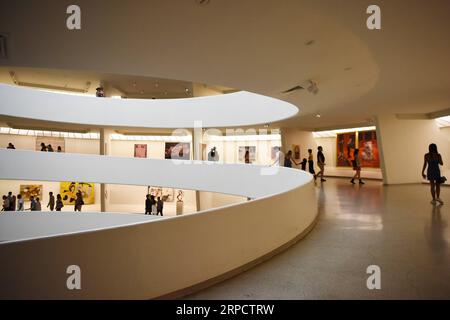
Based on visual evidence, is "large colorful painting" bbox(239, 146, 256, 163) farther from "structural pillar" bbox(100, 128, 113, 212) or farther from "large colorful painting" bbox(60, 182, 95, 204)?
"large colorful painting" bbox(60, 182, 95, 204)

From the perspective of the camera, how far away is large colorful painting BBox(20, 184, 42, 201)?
2083 cm

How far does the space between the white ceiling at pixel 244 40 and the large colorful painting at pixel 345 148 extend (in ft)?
40.1

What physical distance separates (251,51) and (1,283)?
5.28 metres

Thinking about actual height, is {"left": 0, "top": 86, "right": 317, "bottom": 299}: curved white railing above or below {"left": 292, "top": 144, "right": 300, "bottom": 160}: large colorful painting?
below

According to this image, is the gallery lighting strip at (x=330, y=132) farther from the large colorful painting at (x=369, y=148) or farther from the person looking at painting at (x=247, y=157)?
the person looking at painting at (x=247, y=157)

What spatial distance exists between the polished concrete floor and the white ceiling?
3754 mm

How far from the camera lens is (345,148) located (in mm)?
20812

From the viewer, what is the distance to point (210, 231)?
4.30 m

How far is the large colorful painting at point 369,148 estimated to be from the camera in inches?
749

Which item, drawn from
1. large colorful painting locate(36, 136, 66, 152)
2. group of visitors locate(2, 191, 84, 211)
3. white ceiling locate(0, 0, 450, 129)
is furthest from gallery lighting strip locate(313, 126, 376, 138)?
large colorful painting locate(36, 136, 66, 152)

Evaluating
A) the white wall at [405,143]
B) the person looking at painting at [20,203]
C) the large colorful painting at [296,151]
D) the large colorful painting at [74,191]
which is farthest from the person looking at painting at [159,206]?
the white wall at [405,143]

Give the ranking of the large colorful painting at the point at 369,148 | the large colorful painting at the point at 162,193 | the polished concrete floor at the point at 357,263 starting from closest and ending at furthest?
1. the polished concrete floor at the point at 357,263
2. the large colorful painting at the point at 369,148
3. the large colorful painting at the point at 162,193

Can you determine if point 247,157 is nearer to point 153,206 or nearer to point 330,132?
point 330,132
